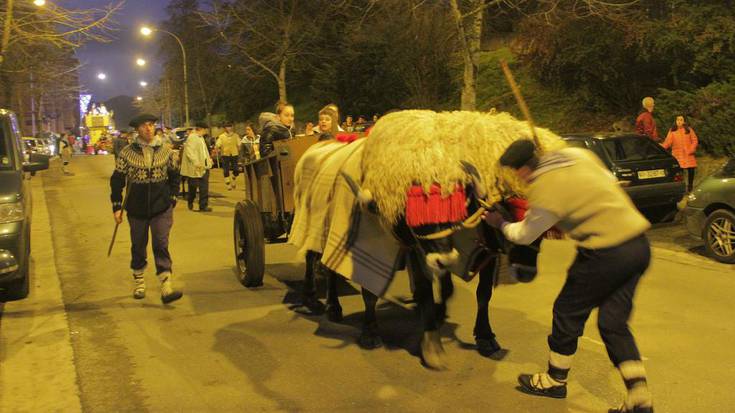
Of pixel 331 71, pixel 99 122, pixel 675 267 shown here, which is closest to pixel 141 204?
pixel 675 267

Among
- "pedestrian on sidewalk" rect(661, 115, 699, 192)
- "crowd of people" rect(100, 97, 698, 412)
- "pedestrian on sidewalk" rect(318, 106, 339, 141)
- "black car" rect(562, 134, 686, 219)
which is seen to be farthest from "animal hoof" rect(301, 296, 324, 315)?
"pedestrian on sidewalk" rect(661, 115, 699, 192)

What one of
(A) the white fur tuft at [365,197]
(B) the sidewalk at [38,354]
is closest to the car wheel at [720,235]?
(A) the white fur tuft at [365,197]

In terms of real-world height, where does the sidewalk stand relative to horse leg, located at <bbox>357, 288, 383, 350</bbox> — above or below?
below

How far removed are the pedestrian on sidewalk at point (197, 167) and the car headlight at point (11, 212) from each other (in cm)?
802

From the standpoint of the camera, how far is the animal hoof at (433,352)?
16.7 ft

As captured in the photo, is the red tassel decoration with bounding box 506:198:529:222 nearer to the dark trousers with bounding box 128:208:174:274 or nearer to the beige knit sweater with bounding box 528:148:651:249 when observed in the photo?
the beige knit sweater with bounding box 528:148:651:249

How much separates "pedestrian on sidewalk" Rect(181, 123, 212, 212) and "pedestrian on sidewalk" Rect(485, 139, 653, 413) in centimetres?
1154

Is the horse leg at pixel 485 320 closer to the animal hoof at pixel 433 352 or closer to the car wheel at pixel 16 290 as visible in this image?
the animal hoof at pixel 433 352

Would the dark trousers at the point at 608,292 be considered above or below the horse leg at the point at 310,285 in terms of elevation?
above

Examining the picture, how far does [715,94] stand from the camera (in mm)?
14594

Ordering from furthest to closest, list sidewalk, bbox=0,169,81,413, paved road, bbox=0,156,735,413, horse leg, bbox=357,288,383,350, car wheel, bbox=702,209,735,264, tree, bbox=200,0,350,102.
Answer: tree, bbox=200,0,350,102 → car wheel, bbox=702,209,735,264 → horse leg, bbox=357,288,383,350 → sidewalk, bbox=0,169,81,413 → paved road, bbox=0,156,735,413

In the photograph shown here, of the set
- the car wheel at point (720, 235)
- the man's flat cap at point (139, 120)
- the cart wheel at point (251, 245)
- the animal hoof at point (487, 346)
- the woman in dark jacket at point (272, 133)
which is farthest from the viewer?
the car wheel at point (720, 235)

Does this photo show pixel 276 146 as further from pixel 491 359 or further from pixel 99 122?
pixel 99 122

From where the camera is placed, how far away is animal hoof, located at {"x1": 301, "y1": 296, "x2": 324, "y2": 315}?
6.76m
